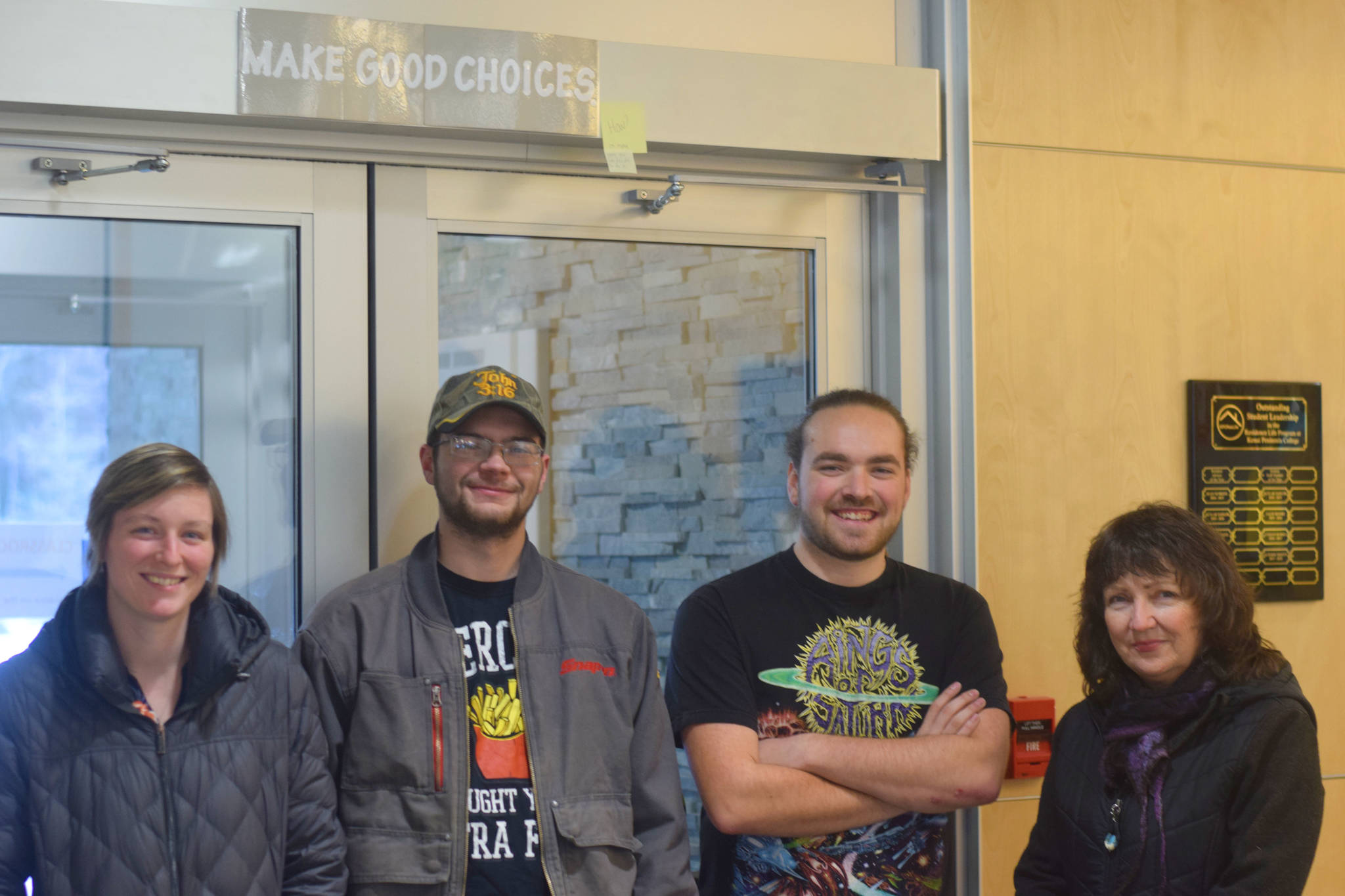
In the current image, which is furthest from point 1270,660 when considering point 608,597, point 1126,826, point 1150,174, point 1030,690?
point 1150,174

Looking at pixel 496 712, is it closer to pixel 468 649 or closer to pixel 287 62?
pixel 468 649

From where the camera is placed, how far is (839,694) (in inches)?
90.8

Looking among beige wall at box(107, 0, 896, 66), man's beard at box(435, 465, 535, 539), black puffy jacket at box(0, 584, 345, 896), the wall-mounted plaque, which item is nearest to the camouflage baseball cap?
man's beard at box(435, 465, 535, 539)

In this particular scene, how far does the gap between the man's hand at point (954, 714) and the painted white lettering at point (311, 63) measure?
1668 mm

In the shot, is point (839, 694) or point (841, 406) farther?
point (841, 406)

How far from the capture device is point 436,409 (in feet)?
7.27

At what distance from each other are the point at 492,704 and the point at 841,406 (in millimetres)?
894

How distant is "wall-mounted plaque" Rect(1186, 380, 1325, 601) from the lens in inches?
113

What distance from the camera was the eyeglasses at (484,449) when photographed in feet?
7.07

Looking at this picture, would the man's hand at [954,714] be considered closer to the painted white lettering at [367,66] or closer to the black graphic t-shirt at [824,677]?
the black graphic t-shirt at [824,677]

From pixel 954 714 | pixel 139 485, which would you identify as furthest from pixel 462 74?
pixel 954 714

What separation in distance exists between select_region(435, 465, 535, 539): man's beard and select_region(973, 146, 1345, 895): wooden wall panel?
1.13m

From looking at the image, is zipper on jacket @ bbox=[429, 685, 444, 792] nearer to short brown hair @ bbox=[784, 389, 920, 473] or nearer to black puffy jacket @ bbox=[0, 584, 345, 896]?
black puffy jacket @ bbox=[0, 584, 345, 896]

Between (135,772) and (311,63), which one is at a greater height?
(311,63)
